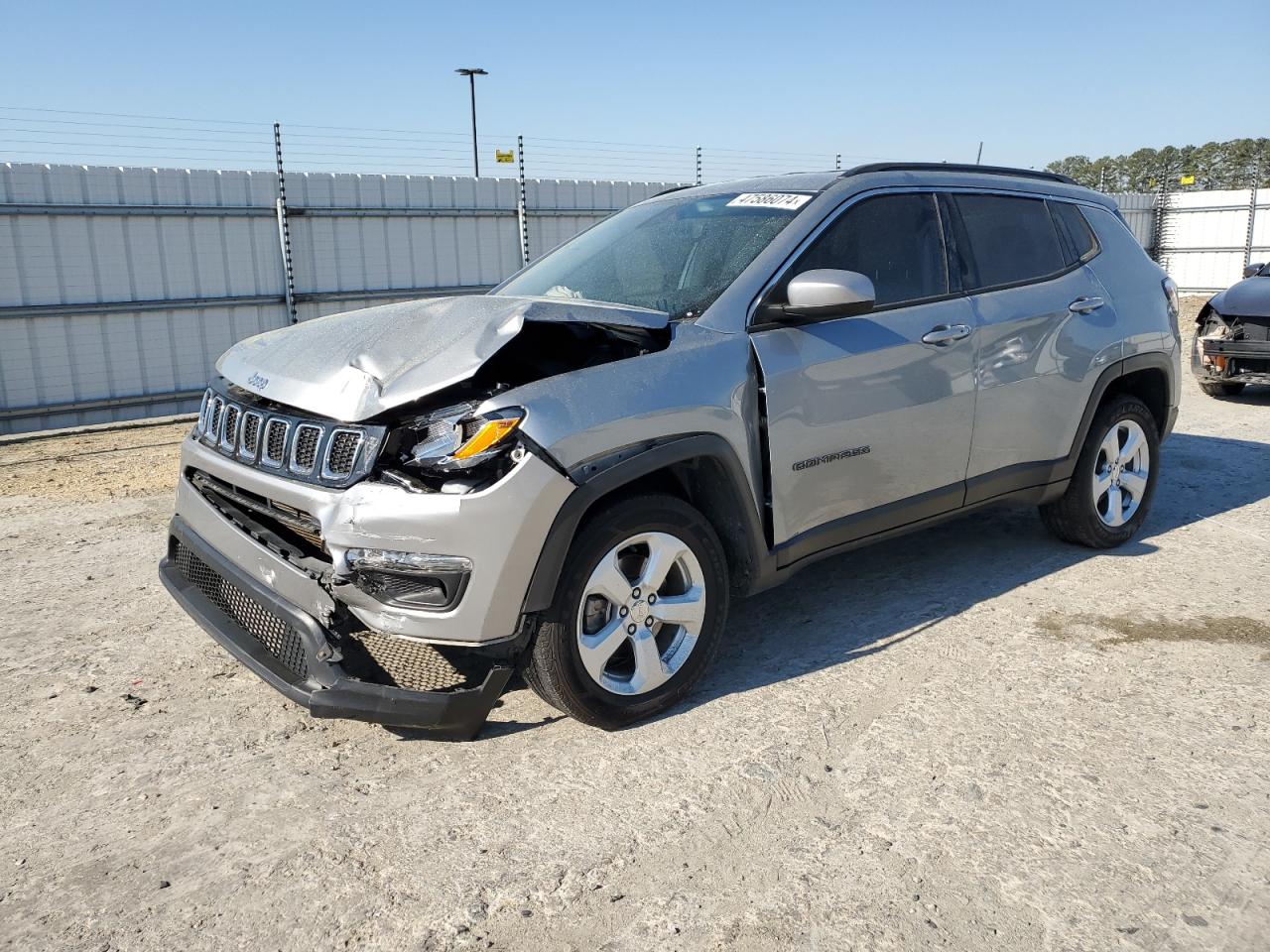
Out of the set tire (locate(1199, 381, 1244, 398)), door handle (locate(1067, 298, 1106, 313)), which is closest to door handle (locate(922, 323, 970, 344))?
door handle (locate(1067, 298, 1106, 313))

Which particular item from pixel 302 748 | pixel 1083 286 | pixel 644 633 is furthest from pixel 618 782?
pixel 1083 286

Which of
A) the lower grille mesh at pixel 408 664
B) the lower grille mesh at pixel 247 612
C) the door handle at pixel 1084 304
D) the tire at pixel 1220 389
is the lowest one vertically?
the tire at pixel 1220 389

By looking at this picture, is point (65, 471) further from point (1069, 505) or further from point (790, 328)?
point (1069, 505)

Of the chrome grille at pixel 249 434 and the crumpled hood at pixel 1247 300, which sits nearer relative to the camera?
the chrome grille at pixel 249 434

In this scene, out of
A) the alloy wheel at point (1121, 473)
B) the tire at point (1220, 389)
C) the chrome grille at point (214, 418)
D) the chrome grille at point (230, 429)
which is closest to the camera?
the chrome grille at point (230, 429)

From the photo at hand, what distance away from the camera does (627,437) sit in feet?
10.6

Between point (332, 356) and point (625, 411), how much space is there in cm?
95

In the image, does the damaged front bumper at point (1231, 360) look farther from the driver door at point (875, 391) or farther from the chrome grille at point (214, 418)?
the chrome grille at point (214, 418)

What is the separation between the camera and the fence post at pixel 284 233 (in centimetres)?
1136

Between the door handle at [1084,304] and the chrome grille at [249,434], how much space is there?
11.8 feet

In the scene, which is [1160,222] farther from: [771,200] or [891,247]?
[771,200]

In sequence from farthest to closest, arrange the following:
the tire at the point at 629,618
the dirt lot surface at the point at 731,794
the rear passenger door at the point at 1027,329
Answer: the rear passenger door at the point at 1027,329 < the tire at the point at 629,618 < the dirt lot surface at the point at 731,794

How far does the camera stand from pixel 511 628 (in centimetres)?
306

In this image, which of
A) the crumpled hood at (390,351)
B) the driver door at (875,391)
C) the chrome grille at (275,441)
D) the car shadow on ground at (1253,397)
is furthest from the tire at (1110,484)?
the car shadow on ground at (1253,397)
